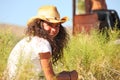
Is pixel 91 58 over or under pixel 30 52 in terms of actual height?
under

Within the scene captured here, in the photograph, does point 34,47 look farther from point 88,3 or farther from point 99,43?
point 88,3

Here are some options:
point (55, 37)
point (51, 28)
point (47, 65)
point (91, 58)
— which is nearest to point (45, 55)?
point (47, 65)

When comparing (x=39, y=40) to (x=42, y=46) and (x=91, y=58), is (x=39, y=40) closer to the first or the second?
(x=42, y=46)

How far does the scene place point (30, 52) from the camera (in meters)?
3.81

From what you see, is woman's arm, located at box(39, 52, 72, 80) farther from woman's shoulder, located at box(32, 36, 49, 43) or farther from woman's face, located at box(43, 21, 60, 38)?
woman's face, located at box(43, 21, 60, 38)

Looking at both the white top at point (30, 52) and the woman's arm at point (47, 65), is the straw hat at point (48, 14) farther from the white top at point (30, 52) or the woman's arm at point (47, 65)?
the woman's arm at point (47, 65)

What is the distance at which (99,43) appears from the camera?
242 inches

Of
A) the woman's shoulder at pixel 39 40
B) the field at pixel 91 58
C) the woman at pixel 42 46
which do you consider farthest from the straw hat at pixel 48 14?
the field at pixel 91 58

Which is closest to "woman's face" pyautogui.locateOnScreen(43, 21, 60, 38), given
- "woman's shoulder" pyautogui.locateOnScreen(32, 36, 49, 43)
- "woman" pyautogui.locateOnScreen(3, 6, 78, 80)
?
"woman" pyautogui.locateOnScreen(3, 6, 78, 80)

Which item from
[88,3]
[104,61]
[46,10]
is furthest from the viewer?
[88,3]

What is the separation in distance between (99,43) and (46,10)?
1961 mm

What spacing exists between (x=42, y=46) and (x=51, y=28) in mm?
302

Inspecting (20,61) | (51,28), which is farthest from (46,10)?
(20,61)

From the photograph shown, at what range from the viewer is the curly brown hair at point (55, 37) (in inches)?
159
